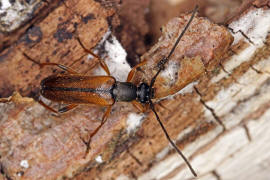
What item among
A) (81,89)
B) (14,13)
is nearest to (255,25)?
(81,89)

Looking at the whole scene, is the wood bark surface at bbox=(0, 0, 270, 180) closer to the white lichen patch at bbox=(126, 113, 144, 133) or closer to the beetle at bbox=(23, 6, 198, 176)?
the white lichen patch at bbox=(126, 113, 144, 133)

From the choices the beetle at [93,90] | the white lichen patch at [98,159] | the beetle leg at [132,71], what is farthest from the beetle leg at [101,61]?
the white lichen patch at [98,159]

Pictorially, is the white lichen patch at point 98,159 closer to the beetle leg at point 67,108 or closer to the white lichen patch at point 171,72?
the beetle leg at point 67,108

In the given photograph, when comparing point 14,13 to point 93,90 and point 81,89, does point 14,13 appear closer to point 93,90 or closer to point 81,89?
point 81,89

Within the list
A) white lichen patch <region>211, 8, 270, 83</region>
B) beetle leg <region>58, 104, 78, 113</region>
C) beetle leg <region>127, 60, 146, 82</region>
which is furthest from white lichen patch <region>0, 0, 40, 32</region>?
white lichen patch <region>211, 8, 270, 83</region>

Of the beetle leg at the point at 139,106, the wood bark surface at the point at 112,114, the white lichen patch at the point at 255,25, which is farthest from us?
the beetle leg at the point at 139,106
